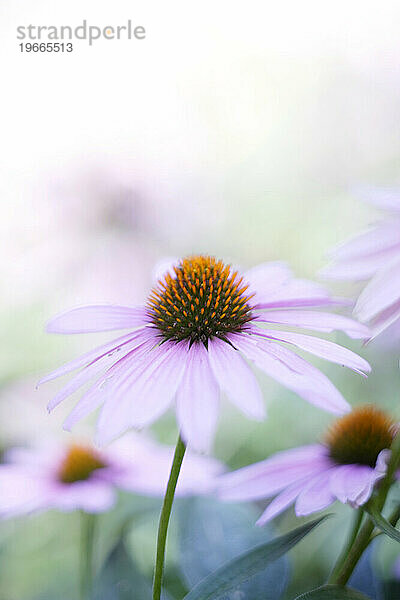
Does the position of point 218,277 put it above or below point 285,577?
Answer: above

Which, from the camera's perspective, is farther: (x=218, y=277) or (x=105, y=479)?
(x=105, y=479)

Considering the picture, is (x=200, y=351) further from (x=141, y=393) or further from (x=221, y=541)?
(x=221, y=541)

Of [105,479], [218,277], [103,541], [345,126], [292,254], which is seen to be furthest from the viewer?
[345,126]

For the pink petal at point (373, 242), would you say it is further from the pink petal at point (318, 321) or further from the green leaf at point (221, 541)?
the green leaf at point (221, 541)

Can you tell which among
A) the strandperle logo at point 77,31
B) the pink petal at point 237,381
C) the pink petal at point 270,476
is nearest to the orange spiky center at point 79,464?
the pink petal at point 270,476

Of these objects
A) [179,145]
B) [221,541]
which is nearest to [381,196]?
[221,541]

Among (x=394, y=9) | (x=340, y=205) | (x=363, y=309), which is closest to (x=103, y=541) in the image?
(x=363, y=309)

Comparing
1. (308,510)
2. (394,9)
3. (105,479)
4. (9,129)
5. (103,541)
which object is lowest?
(103,541)

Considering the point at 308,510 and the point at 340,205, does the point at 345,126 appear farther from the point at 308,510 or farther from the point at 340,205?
the point at 308,510
